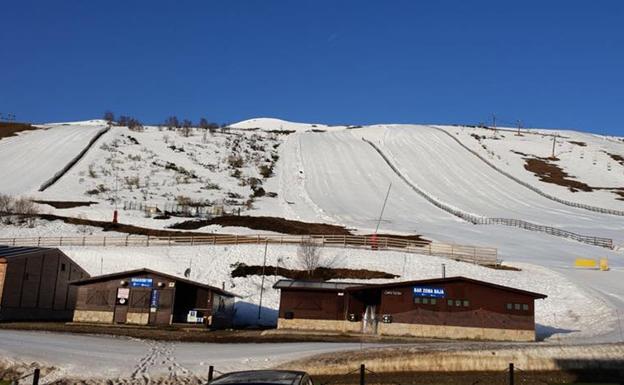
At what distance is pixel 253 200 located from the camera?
94812mm

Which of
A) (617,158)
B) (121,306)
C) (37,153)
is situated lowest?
(121,306)

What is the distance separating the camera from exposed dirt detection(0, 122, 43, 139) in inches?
5379

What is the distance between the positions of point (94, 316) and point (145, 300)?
350 cm

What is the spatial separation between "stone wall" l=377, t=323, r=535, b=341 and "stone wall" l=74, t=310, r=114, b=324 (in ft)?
60.8

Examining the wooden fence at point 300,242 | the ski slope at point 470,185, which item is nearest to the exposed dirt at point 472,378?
the wooden fence at point 300,242

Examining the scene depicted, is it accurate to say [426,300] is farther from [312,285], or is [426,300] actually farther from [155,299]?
[155,299]

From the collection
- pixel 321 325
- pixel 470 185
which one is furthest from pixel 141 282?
pixel 470 185

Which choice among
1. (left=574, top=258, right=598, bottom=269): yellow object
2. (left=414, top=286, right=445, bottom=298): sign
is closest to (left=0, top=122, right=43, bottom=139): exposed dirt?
(left=574, top=258, right=598, bottom=269): yellow object

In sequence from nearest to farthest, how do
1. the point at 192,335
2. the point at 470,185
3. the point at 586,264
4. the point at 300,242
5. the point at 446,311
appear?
the point at 192,335, the point at 446,311, the point at 586,264, the point at 300,242, the point at 470,185

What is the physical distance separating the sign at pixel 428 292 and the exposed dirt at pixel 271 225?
98.5 ft

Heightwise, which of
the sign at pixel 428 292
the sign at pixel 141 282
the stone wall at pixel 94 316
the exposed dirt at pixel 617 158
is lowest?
the stone wall at pixel 94 316

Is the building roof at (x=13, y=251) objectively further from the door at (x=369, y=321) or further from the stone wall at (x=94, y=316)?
the door at (x=369, y=321)

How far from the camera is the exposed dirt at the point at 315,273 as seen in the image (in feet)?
183

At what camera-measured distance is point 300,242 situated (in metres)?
60.7
